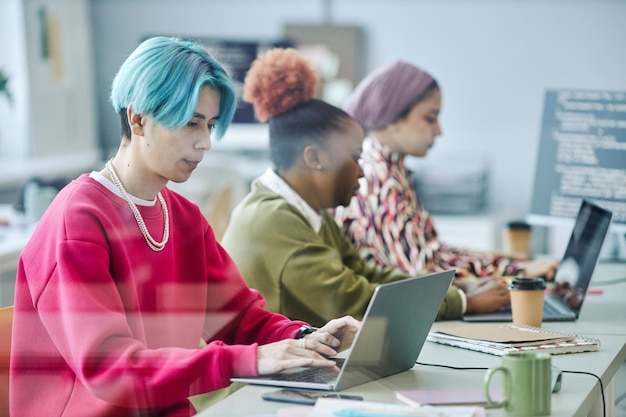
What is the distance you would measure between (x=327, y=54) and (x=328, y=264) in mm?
2964

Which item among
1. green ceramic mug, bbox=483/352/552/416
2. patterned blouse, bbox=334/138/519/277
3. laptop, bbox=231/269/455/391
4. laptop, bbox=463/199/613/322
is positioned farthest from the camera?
patterned blouse, bbox=334/138/519/277

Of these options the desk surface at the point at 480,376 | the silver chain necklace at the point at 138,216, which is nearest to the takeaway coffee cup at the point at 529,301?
the desk surface at the point at 480,376

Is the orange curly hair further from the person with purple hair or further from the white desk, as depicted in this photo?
the white desk

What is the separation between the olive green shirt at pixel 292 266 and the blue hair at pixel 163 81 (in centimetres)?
48

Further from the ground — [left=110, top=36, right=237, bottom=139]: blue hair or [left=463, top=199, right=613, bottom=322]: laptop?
[left=110, top=36, right=237, bottom=139]: blue hair

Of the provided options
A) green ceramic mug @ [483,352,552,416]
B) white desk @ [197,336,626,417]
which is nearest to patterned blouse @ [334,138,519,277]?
white desk @ [197,336,626,417]

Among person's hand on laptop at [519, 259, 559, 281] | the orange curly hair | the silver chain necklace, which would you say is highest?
the orange curly hair

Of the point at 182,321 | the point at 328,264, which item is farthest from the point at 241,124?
the point at 182,321

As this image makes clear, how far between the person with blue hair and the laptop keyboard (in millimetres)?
20

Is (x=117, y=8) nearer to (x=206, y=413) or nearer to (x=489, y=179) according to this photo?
(x=489, y=179)

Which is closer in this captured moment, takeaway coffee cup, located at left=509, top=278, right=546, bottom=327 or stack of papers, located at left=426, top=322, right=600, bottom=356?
stack of papers, located at left=426, top=322, right=600, bottom=356

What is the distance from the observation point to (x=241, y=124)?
4.76 metres

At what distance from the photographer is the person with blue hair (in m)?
1.25

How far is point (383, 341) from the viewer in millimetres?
1312
